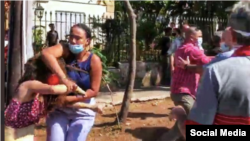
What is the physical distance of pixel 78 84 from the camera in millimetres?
5074

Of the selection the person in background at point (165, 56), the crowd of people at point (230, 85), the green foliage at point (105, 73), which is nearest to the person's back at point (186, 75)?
the crowd of people at point (230, 85)

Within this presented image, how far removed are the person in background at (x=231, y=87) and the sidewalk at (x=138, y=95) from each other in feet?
22.7

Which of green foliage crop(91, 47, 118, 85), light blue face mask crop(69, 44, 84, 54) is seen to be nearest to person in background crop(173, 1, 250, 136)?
light blue face mask crop(69, 44, 84, 54)

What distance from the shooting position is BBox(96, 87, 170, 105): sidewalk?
10.3m

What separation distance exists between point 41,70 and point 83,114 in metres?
0.61

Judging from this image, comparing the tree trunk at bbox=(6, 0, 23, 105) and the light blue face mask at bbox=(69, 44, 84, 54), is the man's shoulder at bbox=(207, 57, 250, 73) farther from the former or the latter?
the tree trunk at bbox=(6, 0, 23, 105)

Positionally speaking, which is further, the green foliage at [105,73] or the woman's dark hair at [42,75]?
the green foliage at [105,73]

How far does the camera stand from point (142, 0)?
1964 cm

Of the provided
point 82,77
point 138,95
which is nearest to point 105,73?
point 138,95

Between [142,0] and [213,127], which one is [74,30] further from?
[142,0]

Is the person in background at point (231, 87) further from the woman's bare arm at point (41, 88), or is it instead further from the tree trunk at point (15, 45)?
the tree trunk at point (15, 45)

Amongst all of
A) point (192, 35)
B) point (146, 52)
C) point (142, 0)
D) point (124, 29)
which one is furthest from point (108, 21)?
point (192, 35)

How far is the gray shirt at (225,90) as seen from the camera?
293 cm

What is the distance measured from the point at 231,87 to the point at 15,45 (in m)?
5.26
